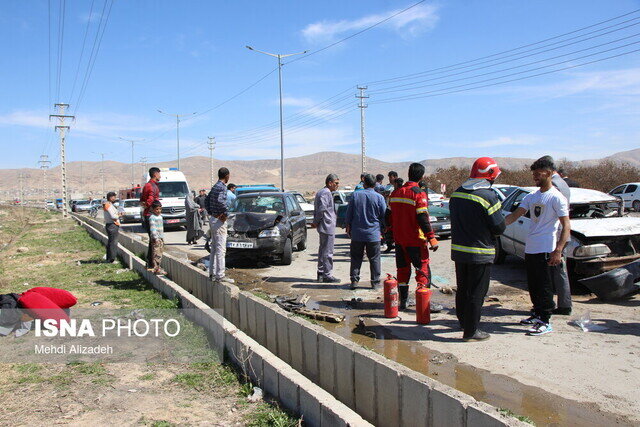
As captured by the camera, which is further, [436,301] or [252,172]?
[252,172]

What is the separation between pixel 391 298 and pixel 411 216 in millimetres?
1058

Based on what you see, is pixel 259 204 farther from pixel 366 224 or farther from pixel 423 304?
pixel 423 304

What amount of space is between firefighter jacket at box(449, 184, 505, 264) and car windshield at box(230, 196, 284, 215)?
6.50 m

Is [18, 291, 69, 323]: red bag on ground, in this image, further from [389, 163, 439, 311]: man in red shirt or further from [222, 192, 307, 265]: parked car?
[222, 192, 307, 265]: parked car

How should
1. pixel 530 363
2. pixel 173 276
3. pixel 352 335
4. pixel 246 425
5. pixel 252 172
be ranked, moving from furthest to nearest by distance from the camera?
pixel 252 172 → pixel 173 276 → pixel 352 335 → pixel 530 363 → pixel 246 425

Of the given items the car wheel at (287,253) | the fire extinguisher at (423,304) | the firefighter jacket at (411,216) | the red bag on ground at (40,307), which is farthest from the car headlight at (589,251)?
the red bag on ground at (40,307)

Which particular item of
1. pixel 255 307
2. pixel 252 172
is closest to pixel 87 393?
pixel 255 307

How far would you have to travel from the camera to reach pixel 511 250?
29.6 feet

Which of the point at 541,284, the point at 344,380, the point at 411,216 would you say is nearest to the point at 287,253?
the point at 411,216

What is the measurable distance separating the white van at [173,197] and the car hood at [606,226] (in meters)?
15.5

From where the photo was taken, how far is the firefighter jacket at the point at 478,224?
4996 mm

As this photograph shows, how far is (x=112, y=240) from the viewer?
11.9 meters

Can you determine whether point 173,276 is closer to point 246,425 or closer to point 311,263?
point 311,263

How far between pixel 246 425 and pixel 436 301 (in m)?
4.34
